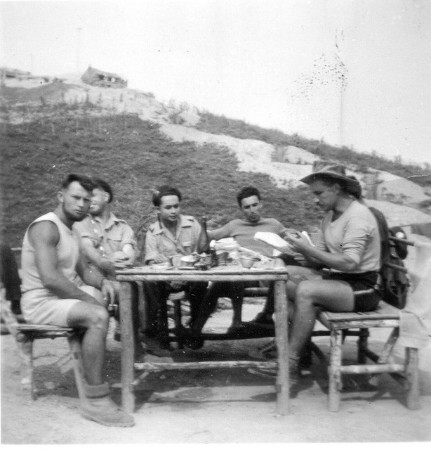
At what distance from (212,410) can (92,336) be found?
99cm

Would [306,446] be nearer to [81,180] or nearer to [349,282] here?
[349,282]

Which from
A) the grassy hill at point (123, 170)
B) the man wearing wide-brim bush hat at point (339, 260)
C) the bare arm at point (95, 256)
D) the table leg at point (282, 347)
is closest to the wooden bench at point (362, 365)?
the man wearing wide-brim bush hat at point (339, 260)

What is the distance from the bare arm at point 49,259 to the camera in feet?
11.8

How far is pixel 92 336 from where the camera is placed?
140 inches

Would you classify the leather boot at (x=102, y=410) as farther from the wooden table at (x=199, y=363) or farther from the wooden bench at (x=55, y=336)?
the wooden table at (x=199, y=363)

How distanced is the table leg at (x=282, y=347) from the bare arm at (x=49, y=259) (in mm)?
1386

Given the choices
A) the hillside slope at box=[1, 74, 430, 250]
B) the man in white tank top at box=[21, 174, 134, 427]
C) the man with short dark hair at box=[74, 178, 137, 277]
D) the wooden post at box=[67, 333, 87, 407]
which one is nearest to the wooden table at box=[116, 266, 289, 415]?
the man in white tank top at box=[21, 174, 134, 427]

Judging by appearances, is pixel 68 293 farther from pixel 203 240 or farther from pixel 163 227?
pixel 203 240

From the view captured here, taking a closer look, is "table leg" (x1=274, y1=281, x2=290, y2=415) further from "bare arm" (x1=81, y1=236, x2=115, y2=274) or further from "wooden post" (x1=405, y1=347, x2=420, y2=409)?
"bare arm" (x1=81, y1=236, x2=115, y2=274)

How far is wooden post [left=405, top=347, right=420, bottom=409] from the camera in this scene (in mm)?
3773

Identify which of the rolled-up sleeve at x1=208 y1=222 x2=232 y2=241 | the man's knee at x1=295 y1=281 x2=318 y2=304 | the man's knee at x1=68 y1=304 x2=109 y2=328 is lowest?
the man's knee at x1=68 y1=304 x2=109 y2=328

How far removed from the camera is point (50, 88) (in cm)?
2534

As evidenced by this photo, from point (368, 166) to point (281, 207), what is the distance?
8.16 metres

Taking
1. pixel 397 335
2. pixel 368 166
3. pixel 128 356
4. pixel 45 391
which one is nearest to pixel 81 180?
pixel 128 356
